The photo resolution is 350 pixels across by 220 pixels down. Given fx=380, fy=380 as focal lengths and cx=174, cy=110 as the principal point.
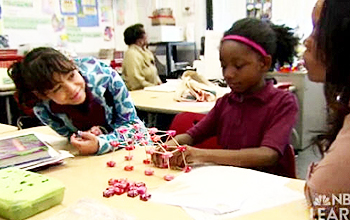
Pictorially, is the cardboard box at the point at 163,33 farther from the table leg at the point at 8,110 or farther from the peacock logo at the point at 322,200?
the peacock logo at the point at 322,200

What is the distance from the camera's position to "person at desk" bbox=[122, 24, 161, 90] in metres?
3.95

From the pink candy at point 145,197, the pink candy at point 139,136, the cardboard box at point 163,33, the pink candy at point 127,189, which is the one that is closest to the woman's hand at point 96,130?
the pink candy at point 139,136

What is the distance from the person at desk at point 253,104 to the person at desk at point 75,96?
28 cm

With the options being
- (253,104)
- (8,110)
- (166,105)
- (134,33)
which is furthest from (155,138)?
(134,33)

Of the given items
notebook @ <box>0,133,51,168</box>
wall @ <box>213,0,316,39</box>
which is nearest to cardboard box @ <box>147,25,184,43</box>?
wall @ <box>213,0,316,39</box>

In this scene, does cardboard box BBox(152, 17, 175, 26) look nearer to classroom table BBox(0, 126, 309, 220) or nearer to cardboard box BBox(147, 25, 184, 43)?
cardboard box BBox(147, 25, 184, 43)

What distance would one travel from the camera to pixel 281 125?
1.25m

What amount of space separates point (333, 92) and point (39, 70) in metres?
0.91

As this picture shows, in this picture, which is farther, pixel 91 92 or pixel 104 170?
pixel 91 92

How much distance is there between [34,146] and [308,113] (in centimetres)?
287

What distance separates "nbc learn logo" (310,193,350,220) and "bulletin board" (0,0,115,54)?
377 cm

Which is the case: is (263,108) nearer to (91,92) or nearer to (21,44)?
(91,92)

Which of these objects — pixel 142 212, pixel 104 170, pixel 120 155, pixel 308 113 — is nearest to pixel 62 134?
pixel 120 155

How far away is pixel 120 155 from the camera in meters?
1.32
